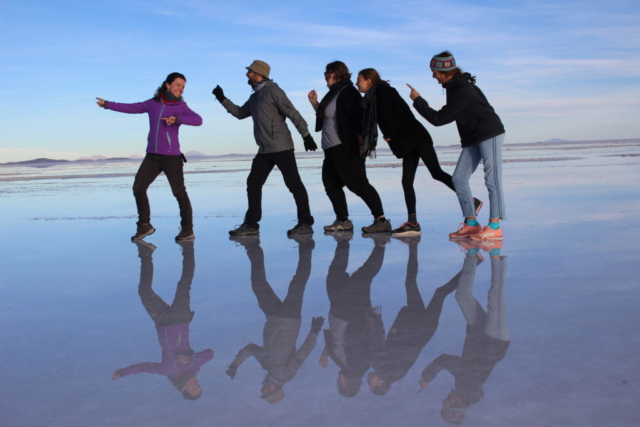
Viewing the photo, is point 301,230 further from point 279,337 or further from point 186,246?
point 279,337

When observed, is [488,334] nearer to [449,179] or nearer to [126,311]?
[126,311]

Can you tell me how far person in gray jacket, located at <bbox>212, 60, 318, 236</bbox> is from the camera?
24.3ft

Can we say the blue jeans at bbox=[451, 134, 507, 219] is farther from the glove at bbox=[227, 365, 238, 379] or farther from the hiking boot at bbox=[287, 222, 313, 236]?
the glove at bbox=[227, 365, 238, 379]

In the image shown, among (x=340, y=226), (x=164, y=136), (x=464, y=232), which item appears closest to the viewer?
(x=464, y=232)

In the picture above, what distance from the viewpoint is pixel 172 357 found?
3.02 meters

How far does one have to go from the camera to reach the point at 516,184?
1323cm

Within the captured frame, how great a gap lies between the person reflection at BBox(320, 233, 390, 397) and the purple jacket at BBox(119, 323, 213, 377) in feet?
1.84

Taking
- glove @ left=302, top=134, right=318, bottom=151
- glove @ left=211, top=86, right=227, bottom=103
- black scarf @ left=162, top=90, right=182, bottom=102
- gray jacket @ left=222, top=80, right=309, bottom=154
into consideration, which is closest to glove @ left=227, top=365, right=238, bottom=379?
glove @ left=302, top=134, right=318, bottom=151

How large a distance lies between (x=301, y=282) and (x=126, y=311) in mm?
1288

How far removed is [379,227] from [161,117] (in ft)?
8.85

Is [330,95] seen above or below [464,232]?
above

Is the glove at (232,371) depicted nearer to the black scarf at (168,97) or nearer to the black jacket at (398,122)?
the black jacket at (398,122)

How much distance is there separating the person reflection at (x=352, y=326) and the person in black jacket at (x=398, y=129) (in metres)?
1.91

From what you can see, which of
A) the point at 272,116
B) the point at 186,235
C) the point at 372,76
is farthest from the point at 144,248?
the point at 372,76
